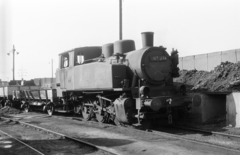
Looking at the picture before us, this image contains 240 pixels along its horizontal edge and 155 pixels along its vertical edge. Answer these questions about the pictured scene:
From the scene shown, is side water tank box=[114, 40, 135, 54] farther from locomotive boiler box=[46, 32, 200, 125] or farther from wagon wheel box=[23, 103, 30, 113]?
wagon wheel box=[23, 103, 30, 113]

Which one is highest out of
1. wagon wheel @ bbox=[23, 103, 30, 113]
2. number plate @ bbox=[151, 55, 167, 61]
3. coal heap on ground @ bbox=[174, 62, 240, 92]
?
number plate @ bbox=[151, 55, 167, 61]

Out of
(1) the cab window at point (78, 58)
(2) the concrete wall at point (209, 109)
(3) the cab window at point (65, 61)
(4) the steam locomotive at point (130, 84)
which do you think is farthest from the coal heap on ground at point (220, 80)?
(3) the cab window at point (65, 61)

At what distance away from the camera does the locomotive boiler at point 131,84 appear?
8.66 meters

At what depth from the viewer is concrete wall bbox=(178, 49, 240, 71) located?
1543 centimetres

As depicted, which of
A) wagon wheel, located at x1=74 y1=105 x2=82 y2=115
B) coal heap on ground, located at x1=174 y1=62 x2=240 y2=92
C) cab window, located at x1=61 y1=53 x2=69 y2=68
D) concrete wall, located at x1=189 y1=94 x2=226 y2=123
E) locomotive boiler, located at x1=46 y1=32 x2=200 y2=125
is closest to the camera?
locomotive boiler, located at x1=46 y1=32 x2=200 y2=125

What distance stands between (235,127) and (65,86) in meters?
7.13

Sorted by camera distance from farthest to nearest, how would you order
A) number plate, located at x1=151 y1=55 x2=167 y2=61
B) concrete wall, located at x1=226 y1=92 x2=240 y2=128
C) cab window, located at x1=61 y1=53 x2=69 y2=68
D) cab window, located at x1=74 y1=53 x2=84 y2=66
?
1. cab window, located at x1=61 y1=53 x2=69 y2=68
2. cab window, located at x1=74 y1=53 x2=84 y2=66
3. concrete wall, located at x1=226 y1=92 x2=240 y2=128
4. number plate, located at x1=151 y1=55 x2=167 y2=61

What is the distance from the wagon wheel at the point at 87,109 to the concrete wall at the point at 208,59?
8.67 m

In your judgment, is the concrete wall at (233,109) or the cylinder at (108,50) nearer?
the concrete wall at (233,109)

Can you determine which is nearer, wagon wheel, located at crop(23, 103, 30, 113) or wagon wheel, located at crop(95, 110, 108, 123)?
wagon wheel, located at crop(95, 110, 108, 123)

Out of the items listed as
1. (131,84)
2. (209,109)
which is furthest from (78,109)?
(209,109)

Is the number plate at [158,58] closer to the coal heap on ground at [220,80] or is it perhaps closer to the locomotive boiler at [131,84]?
the locomotive boiler at [131,84]

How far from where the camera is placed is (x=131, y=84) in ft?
30.6

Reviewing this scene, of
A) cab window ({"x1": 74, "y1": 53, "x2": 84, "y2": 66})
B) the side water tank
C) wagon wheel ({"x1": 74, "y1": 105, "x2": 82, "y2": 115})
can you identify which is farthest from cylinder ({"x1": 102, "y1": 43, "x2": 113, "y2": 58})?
wagon wheel ({"x1": 74, "y1": 105, "x2": 82, "y2": 115})
